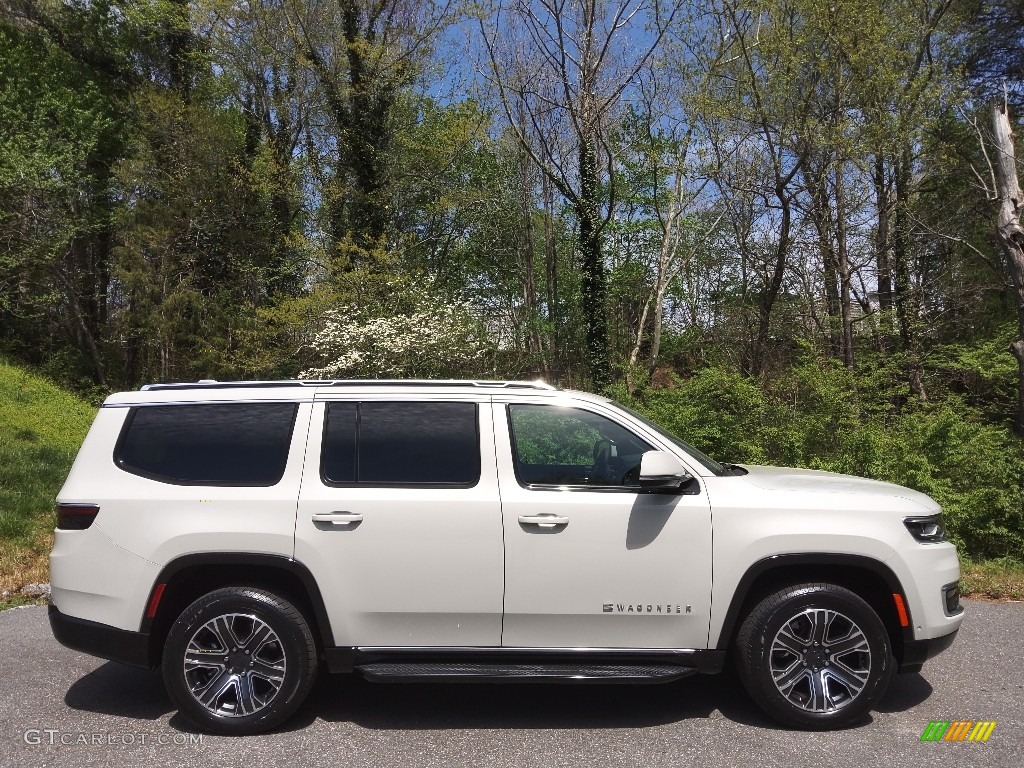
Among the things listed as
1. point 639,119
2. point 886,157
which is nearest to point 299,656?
point 886,157

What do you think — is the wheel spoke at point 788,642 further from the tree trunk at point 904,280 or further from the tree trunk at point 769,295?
the tree trunk at point 769,295

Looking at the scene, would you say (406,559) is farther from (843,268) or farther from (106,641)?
(843,268)

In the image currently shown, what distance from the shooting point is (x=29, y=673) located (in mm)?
5238

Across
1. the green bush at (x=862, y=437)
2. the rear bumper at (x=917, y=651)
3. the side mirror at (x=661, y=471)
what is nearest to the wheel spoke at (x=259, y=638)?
the side mirror at (x=661, y=471)

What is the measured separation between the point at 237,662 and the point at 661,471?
8.29 feet

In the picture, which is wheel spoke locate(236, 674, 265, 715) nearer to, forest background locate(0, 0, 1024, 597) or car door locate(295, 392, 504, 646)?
car door locate(295, 392, 504, 646)

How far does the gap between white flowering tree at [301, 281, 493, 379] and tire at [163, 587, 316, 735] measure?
1345cm

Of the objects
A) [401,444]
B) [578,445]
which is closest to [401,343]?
[578,445]

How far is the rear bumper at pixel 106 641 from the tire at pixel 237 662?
16cm

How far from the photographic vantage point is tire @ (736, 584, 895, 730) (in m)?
4.28

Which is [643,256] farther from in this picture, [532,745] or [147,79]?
[532,745]

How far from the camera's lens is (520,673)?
4223 millimetres

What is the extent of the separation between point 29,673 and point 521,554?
3527 mm

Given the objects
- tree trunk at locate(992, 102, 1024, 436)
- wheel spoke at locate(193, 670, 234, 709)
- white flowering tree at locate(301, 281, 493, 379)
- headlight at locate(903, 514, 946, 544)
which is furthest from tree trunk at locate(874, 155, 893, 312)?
wheel spoke at locate(193, 670, 234, 709)
